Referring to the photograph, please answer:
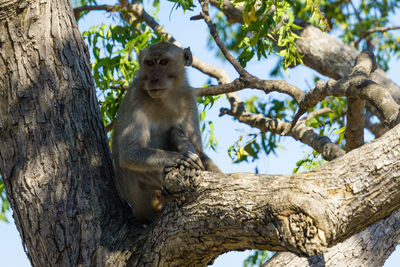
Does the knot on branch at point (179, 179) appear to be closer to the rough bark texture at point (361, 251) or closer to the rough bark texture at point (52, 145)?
the rough bark texture at point (52, 145)

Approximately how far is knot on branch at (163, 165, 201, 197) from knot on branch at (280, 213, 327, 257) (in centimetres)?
95

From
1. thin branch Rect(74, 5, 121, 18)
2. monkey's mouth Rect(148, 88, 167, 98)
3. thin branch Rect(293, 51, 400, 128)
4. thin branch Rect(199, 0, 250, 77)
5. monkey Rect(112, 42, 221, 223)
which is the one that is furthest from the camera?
thin branch Rect(74, 5, 121, 18)

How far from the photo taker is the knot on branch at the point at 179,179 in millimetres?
4078

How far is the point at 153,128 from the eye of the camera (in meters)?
6.12

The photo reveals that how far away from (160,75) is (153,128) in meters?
0.60

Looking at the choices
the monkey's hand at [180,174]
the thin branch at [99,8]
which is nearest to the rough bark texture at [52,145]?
the monkey's hand at [180,174]

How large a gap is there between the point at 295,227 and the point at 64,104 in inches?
91.5

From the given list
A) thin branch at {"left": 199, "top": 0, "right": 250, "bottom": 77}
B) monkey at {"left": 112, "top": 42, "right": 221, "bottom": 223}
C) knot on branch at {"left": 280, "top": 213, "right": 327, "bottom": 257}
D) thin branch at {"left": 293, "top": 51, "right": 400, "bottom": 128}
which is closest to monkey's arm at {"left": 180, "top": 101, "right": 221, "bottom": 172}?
monkey at {"left": 112, "top": 42, "right": 221, "bottom": 223}

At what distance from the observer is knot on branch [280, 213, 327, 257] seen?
128 inches

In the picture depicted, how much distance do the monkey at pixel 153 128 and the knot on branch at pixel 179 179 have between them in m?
1.11

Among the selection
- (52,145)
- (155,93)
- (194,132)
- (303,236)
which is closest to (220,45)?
(155,93)

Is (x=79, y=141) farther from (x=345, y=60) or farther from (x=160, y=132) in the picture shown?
(x=345, y=60)

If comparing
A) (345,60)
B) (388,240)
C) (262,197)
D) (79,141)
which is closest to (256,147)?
(345,60)

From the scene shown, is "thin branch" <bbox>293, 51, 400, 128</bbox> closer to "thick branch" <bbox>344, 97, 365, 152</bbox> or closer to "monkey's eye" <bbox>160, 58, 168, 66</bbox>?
"thick branch" <bbox>344, 97, 365, 152</bbox>
